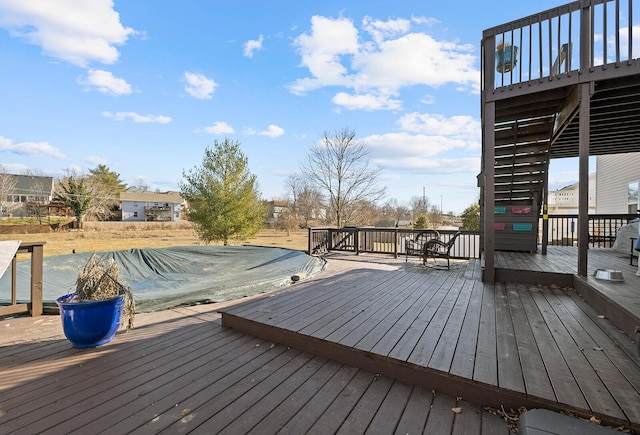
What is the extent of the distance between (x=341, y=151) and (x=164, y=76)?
376 inches

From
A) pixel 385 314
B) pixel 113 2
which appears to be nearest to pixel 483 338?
pixel 385 314

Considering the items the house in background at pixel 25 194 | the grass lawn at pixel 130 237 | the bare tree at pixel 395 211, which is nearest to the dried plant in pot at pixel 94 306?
the grass lawn at pixel 130 237

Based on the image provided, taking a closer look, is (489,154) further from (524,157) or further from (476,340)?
(476,340)

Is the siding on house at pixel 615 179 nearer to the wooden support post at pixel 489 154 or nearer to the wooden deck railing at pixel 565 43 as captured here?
the wooden deck railing at pixel 565 43

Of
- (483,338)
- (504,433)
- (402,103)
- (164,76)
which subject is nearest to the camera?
(504,433)

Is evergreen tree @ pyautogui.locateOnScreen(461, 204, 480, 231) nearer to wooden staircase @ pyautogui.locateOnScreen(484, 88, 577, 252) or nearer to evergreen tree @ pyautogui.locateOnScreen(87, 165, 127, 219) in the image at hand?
wooden staircase @ pyautogui.locateOnScreen(484, 88, 577, 252)

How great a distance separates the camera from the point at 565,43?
3.73 m

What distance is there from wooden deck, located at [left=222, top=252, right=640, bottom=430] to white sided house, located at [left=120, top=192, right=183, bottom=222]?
36.6 metres

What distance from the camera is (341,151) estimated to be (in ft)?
53.3

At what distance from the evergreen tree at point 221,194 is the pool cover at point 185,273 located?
4.09m

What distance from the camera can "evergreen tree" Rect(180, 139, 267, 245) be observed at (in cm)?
1121

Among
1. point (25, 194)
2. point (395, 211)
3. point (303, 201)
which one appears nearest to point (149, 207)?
point (25, 194)

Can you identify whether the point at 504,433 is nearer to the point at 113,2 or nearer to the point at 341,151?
the point at 113,2

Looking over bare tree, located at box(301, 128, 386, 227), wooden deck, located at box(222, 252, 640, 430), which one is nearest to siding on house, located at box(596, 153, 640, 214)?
wooden deck, located at box(222, 252, 640, 430)
